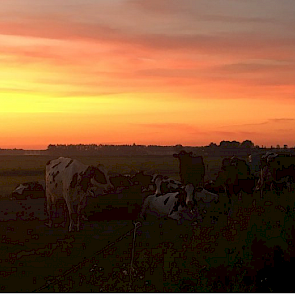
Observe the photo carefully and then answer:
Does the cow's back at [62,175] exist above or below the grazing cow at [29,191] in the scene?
above

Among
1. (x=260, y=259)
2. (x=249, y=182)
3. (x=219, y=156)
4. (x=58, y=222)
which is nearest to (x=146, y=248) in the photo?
(x=260, y=259)

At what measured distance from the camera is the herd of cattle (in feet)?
63.7

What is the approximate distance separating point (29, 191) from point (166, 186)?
1051 centimetres

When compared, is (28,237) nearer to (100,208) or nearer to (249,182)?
(100,208)

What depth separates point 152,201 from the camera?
22156mm

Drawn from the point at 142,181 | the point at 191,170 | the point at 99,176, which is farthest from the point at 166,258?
the point at 142,181

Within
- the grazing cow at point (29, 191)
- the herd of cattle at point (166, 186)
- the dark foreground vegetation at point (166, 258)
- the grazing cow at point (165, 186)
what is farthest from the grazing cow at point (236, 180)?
the grazing cow at point (29, 191)

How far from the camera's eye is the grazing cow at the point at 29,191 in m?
32.6

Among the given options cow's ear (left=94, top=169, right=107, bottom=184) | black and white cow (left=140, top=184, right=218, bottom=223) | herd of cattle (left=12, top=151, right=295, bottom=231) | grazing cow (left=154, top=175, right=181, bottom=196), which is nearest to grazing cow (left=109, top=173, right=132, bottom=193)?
herd of cattle (left=12, top=151, right=295, bottom=231)

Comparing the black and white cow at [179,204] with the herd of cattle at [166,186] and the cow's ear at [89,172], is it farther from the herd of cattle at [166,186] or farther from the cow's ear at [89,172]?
the cow's ear at [89,172]

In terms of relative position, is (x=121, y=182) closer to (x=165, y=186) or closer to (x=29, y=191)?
(x=29, y=191)

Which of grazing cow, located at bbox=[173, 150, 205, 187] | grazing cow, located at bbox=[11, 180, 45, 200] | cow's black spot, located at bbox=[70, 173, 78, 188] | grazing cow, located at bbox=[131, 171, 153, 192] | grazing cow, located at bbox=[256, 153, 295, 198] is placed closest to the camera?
cow's black spot, located at bbox=[70, 173, 78, 188]

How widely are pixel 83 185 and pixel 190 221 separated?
3.81 metres

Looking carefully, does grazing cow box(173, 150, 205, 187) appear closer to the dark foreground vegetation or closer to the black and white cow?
the black and white cow
